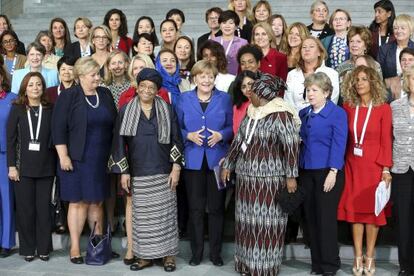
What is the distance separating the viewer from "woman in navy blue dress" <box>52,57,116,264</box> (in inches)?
262

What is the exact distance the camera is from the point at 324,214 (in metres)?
6.36

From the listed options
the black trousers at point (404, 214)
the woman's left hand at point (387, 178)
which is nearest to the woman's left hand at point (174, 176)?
the woman's left hand at point (387, 178)

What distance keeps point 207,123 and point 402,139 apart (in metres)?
1.92

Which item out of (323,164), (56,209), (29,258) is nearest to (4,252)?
(29,258)

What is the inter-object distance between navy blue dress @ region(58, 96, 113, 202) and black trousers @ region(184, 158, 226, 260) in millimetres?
913

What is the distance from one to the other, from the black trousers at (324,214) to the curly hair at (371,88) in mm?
755

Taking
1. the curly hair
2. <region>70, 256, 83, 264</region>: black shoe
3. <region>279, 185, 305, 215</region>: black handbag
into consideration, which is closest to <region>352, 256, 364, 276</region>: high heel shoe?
<region>279, 185, 305, 215</region>: black handbag

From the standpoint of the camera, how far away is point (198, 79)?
262 inches

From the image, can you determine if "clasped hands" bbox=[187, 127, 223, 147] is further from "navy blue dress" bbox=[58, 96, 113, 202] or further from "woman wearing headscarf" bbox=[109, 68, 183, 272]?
"navy blue dress" bbox=[58, 96, 113, 202]

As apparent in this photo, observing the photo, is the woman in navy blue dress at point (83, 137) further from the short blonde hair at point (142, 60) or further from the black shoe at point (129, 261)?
the black shoe at point (129, 261)

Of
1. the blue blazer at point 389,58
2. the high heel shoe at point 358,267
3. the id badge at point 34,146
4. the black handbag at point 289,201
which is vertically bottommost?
the high heel shoe at point 358,267

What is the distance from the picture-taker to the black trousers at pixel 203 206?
265 inches

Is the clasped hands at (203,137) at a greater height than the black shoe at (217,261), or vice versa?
the clasped hands at (203,137)

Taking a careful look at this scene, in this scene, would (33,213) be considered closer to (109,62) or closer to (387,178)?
(109,62)
